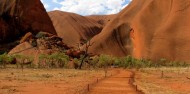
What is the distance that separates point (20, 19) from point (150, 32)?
59723 millimetres

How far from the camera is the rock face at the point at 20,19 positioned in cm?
12231

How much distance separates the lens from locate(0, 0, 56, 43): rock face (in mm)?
122312

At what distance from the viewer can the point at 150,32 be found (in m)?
157

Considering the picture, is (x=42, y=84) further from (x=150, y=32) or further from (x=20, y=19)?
(x=150, y=32)

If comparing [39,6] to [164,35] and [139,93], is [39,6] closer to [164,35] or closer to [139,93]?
[164,35]

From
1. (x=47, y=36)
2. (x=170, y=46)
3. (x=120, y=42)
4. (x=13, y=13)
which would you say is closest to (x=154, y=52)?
(x=170, y=46)

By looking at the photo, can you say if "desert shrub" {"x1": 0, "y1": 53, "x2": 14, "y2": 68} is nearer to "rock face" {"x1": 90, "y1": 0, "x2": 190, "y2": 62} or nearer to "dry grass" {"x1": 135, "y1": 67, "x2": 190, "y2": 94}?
"dry grass" {"x1": 135, "y1": 67, "x2": 190, "y2": 94}

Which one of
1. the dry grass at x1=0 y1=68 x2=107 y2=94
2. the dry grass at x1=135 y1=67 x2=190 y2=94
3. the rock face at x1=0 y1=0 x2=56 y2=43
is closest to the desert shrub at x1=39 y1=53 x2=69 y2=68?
the rock face at x1=0 y1=0 x2=56 y2=43

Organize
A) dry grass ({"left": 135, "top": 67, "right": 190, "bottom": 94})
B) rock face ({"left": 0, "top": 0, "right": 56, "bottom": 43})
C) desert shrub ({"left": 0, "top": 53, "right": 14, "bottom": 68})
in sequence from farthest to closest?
rock face ({"left": 0, "top": 0, "right": 56, "bottom": 43}) < desert shrub ({"left": 0, "top": 53, "right": 14, "bottom": 68}) < dry grass ({"left": 135, "top": 67, "right": 190, "bottom": 94})

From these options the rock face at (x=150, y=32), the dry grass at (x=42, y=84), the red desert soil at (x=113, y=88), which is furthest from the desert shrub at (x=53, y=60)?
the rock face at (x=150, y=32)

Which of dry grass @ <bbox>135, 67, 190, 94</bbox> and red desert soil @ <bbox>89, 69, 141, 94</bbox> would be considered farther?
dry grass @ <bbox>135, 67, 190, 94</bbox>

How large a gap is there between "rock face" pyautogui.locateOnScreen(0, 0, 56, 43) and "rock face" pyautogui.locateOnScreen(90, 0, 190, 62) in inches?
1750

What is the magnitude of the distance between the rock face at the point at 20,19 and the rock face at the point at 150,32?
4445cm

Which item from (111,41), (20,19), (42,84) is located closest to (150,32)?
(111,41)
